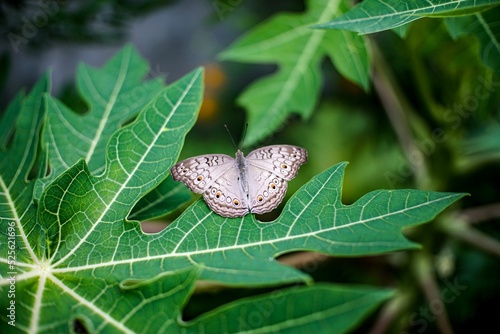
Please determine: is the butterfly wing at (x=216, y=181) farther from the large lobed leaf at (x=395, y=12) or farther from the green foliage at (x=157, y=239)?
the large lobed leaf at (x=395, y=12)

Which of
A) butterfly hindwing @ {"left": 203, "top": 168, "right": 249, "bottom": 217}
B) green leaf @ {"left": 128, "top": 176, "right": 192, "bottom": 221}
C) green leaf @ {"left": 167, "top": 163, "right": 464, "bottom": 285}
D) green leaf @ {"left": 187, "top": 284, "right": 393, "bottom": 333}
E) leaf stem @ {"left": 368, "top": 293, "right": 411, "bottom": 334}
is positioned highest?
green leaf @ {"left": 128, "top": 176, "right": 192, "bottom": 221}

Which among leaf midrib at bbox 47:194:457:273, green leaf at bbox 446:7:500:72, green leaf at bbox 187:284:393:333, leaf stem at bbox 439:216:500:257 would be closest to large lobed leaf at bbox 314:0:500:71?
green leaf at bbox 446:7:500:72

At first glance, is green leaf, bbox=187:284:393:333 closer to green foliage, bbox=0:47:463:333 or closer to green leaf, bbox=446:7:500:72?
green foliage, bbox=0:47:463:333

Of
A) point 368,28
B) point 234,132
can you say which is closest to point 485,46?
point 368,28

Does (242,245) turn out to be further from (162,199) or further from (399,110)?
(399,110)

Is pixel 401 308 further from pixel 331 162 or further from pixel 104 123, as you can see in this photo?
pixel 104 123

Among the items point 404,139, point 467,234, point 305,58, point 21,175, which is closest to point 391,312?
point 467,234

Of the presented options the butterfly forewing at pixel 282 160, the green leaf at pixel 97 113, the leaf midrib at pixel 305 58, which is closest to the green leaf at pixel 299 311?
the butterfly forewing at pixel 282 160
